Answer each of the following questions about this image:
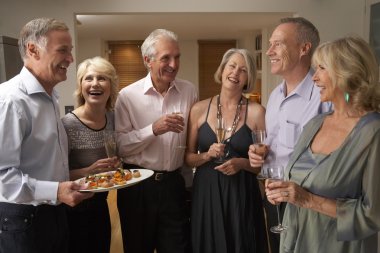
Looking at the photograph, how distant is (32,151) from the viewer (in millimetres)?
1579

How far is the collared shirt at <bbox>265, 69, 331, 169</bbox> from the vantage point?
1.90 metres

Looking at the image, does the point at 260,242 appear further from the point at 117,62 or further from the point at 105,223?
the point at 117,62

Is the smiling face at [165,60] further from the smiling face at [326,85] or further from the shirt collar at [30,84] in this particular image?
the smiling face at [326,85]

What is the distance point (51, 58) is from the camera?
65.4 inches

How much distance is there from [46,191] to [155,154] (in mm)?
814

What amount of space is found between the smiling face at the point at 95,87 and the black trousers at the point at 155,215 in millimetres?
553

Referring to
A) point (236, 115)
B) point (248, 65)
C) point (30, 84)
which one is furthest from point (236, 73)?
point (30, 84)

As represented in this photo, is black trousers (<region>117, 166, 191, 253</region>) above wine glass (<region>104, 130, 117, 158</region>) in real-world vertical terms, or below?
below

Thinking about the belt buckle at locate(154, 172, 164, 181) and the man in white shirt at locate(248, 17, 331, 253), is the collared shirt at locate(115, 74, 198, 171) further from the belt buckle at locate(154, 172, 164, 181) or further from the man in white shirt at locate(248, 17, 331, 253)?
the man in white shirt at locate(248, 17, 331, 253)

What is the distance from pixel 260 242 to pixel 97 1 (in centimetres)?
267

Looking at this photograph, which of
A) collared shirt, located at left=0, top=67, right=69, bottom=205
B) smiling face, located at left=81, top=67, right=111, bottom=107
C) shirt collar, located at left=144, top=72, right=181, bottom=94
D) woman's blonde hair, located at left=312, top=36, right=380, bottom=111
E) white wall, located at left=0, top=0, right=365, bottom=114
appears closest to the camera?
woman's blonde hair, located at left=312, top=36, right=380, bottom=111

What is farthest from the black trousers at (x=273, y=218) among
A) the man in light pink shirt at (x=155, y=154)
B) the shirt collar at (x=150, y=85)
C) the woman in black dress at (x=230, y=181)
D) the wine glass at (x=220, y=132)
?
the shirt collar at (x=150, y=85)

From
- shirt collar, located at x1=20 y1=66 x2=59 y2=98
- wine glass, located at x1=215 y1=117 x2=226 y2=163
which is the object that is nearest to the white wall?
wine glass, located at x1=215 y1=117 x2=226 y2=163

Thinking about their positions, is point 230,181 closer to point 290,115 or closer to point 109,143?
point 290,115
